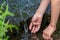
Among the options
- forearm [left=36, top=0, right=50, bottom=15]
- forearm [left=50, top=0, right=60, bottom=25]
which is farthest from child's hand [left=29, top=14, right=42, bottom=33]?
forearm [left=50, top=0, right=60, bottom=25]

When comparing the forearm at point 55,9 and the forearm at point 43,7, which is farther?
the forearm at point 43,7

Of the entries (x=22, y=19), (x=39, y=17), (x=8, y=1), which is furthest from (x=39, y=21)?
(x=8, y=1)

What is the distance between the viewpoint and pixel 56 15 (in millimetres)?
2729

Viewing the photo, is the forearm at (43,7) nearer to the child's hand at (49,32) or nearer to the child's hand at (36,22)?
the child's hand at (36,22)

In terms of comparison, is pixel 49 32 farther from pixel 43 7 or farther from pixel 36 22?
pixel 43 7

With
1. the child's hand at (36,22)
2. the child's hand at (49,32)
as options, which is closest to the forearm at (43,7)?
the child's hand at (36,22)

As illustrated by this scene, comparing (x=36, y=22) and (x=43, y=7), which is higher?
(x=43, y=7)

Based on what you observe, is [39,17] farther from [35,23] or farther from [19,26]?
[19,26]

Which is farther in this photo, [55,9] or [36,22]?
[36,22]

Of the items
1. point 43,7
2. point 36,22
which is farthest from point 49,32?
point 43,7

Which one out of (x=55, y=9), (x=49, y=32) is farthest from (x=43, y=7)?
(x=49, y=32)

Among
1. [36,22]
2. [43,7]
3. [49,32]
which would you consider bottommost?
[49,32]

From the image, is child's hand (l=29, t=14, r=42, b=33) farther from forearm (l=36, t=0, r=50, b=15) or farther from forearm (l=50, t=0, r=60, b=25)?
forearm (l=50, t=0, r=60, b=25)

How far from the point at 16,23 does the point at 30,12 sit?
0.28 m
